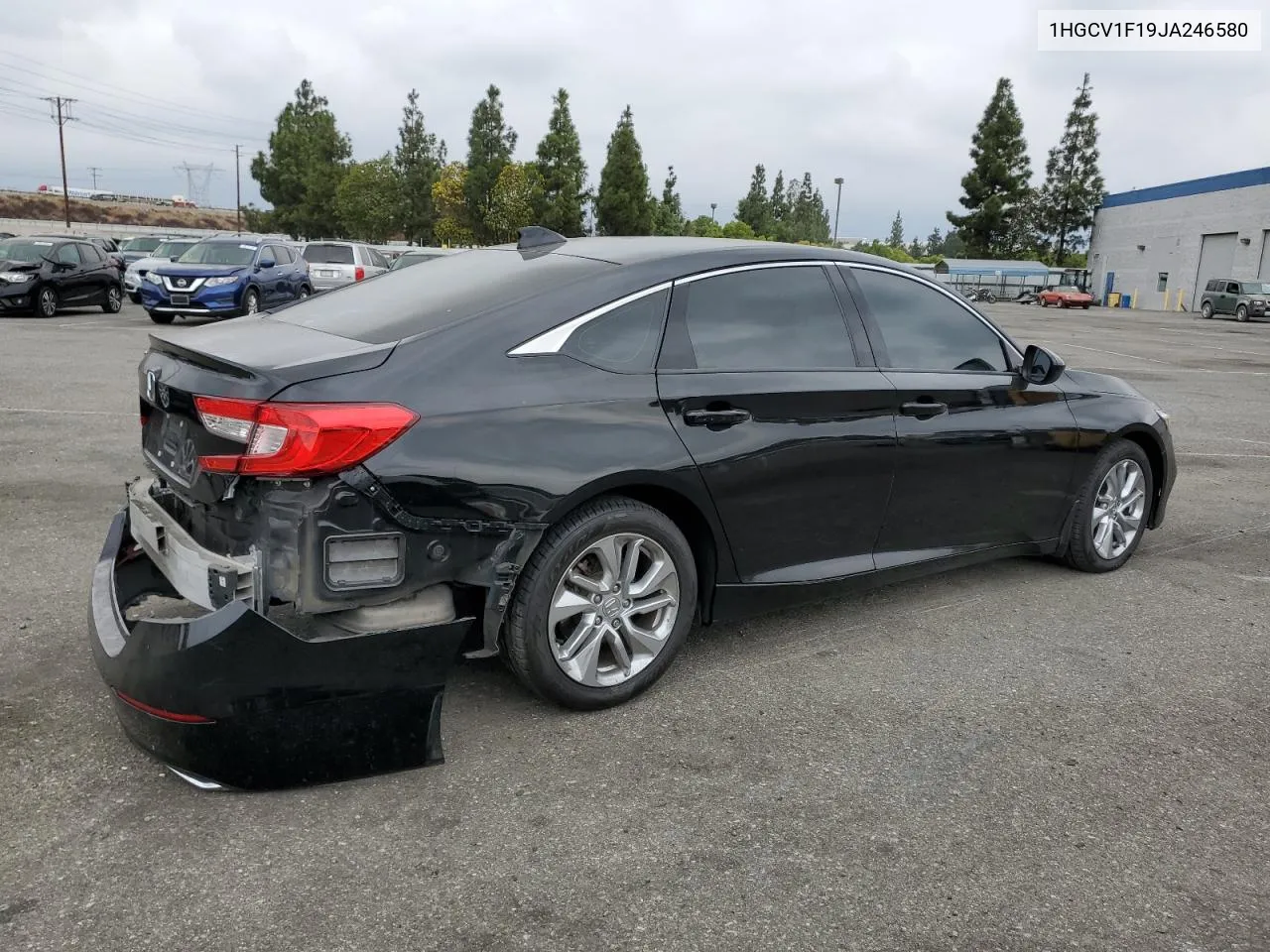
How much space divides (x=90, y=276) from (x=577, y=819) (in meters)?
21.6

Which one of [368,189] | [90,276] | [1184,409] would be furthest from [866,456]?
[368,189]

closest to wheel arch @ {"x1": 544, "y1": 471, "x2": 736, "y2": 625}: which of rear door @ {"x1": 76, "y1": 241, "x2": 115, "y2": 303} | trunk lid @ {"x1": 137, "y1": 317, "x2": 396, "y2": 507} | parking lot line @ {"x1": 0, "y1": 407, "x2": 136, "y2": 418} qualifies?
trunk lid @ {"x1": 137, "y1": 317, "x2": 396, "y2": 507}

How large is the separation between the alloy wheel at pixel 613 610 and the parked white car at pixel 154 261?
18571mm

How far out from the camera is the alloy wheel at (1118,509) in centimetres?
505

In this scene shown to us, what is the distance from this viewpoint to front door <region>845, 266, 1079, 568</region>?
4113mm

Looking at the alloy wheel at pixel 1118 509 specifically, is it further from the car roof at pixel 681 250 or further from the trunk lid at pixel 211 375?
the trunk lid at pixel 211 375

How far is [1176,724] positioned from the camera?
137 inches

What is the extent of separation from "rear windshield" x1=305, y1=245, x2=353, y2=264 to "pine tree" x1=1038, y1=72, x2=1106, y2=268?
219 ft

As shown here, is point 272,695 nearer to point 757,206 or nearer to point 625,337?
point 625,337

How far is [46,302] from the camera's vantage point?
1967 centimetres

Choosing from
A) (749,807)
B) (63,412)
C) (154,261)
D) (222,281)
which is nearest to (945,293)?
(749,807)

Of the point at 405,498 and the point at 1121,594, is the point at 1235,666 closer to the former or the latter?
the point at 1121,594

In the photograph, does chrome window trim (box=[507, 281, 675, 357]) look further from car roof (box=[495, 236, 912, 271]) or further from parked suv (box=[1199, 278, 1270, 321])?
parked suv (box=[1199, 278, 1270, 321])

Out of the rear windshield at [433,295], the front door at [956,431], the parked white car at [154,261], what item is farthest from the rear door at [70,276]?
the front door at [956,431]
